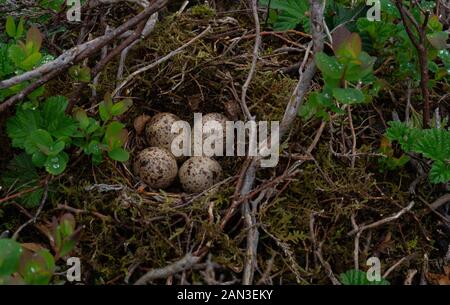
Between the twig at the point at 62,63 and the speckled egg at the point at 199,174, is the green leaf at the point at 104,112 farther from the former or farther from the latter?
the speckled egg at the point at 199,174

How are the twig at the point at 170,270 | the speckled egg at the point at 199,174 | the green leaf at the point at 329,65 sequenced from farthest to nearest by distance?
the speckled egg at the point at 199,174, the green leaf at the point at 329,65, the twig at the point at 170,270

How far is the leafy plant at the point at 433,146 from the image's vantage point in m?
2.12

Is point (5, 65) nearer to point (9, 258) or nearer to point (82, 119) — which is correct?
point (82, 119)

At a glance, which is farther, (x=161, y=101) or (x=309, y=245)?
(x=161, y=101)

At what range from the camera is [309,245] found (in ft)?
6.90

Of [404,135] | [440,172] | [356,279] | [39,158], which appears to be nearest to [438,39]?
[404,135]

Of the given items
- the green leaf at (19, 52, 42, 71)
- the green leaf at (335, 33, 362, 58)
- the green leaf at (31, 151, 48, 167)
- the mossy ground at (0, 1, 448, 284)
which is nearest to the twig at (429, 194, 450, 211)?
the mossy ground at (0, 1, 448, 284)

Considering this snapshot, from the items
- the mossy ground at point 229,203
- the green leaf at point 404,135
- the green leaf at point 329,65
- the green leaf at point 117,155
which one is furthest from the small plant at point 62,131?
the green leaf at point 404,135

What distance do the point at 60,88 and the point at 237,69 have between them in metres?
0.65

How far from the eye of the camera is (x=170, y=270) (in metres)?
1.87

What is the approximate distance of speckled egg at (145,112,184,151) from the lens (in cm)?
245

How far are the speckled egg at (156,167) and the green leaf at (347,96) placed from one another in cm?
69
